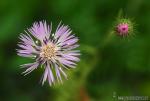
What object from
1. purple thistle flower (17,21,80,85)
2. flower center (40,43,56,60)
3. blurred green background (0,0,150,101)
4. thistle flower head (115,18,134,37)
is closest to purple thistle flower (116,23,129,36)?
thistle flower head (115,18,134,37)

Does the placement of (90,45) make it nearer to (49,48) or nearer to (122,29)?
(49,48)

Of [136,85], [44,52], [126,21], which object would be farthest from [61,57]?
[136,85]

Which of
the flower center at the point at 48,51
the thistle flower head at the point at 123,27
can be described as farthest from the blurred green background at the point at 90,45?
the thistle flower head at the point at 123,27

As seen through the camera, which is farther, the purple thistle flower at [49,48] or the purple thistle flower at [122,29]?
the purple thistle flower at [122,29]

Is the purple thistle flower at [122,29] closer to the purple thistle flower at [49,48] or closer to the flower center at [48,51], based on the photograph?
the purple thistle flower at [49,48]

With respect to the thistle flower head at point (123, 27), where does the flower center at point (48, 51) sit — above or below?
below

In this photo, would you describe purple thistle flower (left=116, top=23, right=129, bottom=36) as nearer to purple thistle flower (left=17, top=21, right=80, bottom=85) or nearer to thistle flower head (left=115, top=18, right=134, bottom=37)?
thistle flower head (left=115, top=18, right=134, bottom=37)
